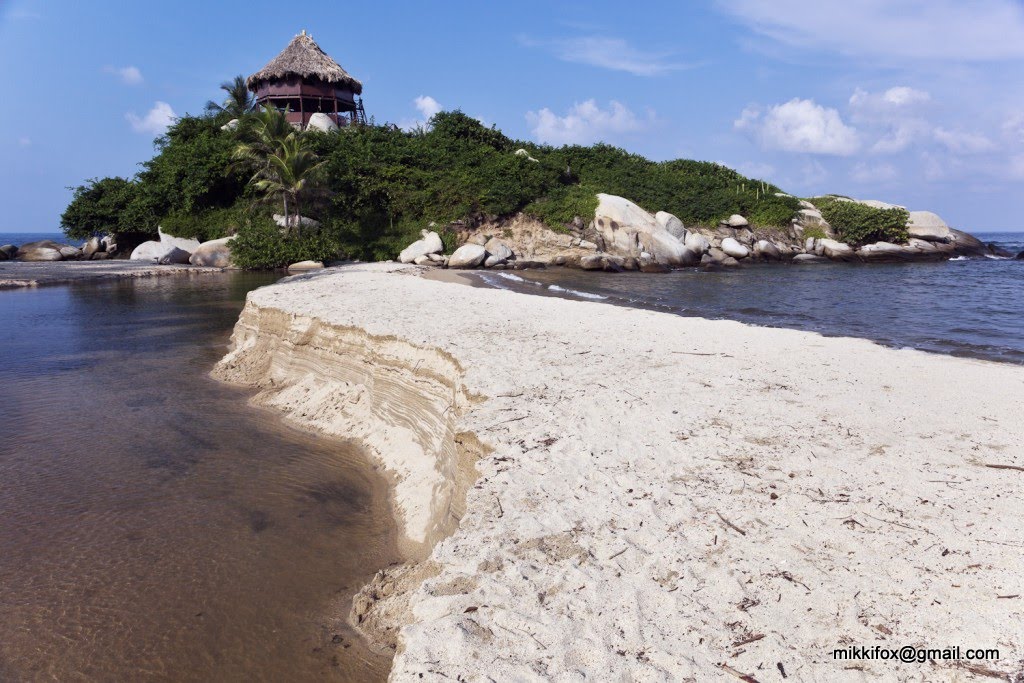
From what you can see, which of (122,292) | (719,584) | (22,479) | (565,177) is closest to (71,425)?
(22,479)

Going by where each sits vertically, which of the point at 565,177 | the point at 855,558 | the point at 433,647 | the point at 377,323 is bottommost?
the point at 433,647

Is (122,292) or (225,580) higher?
(122,292)

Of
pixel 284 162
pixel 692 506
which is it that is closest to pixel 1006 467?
pixel 692 506

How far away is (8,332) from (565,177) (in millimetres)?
29901

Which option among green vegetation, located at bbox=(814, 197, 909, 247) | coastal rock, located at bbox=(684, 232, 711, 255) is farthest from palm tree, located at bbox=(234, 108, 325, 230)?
green vegetation, located at bbox=(814, 197, 909, 247)

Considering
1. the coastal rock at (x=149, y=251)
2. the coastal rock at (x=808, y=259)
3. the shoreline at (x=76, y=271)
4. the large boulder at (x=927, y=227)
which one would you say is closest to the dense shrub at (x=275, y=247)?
the shoreline at (x=76, y=271)

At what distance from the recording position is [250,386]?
10.4 meters

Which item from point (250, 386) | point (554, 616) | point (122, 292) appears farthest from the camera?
point (122, 292)

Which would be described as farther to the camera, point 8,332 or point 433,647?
point 8,332

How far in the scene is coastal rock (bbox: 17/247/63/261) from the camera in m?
35.5

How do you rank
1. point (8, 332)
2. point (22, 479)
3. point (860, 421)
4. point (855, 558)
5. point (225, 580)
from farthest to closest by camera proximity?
point (8, 332) → point (22, 479) → point (860, 421) → point (225, 580) → point (855, 558)

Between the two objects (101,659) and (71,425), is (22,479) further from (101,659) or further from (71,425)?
(101,659)

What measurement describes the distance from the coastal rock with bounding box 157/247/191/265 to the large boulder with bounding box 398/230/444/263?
1167cm

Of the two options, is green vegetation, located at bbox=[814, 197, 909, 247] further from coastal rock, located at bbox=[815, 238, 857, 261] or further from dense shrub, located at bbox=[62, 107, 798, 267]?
dense shrub, located at bbox=[62, 107, 798, 267]
